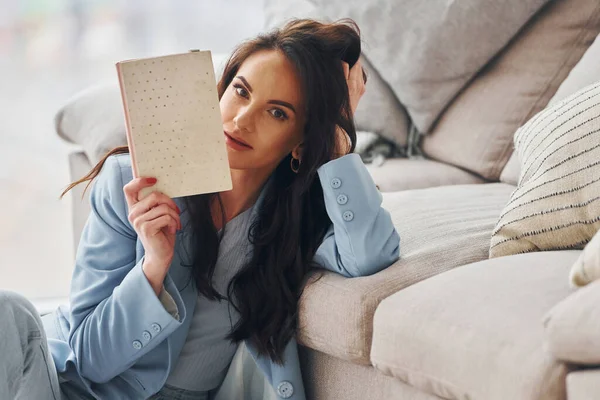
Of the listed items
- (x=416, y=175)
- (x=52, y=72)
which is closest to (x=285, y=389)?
(x=416, y=175)

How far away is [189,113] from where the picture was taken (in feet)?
4.43

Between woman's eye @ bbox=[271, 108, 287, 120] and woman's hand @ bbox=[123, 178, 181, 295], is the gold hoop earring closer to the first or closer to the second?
woman's eye @ bbox=[271, 108, 287, 120]

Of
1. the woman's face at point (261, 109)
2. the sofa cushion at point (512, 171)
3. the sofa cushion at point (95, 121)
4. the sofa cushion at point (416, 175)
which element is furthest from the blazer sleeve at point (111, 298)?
the sofa cushion at point (512, 171)

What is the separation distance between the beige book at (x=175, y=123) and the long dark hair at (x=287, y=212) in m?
0.16

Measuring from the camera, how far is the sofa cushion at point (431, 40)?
239 centimetres

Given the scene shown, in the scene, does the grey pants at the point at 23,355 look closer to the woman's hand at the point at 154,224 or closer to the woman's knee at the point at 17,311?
the woman's knee at the point at 17,311

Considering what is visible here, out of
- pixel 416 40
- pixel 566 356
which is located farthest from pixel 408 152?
pixel 566 356

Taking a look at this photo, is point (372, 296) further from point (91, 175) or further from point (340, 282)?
point (91, 175)

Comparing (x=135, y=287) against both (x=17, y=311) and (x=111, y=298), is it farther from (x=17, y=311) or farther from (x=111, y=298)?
(x=17, y=311)

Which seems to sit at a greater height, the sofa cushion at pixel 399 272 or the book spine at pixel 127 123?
the book spine at pixel 127 123

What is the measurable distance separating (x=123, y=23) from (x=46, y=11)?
26cm

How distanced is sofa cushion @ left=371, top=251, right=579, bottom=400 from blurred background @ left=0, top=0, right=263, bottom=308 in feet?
5.92

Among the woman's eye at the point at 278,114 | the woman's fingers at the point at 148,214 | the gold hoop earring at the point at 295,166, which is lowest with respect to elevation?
the gold hoop earring at the point at 295,166

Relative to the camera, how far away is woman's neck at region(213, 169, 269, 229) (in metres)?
1.61
